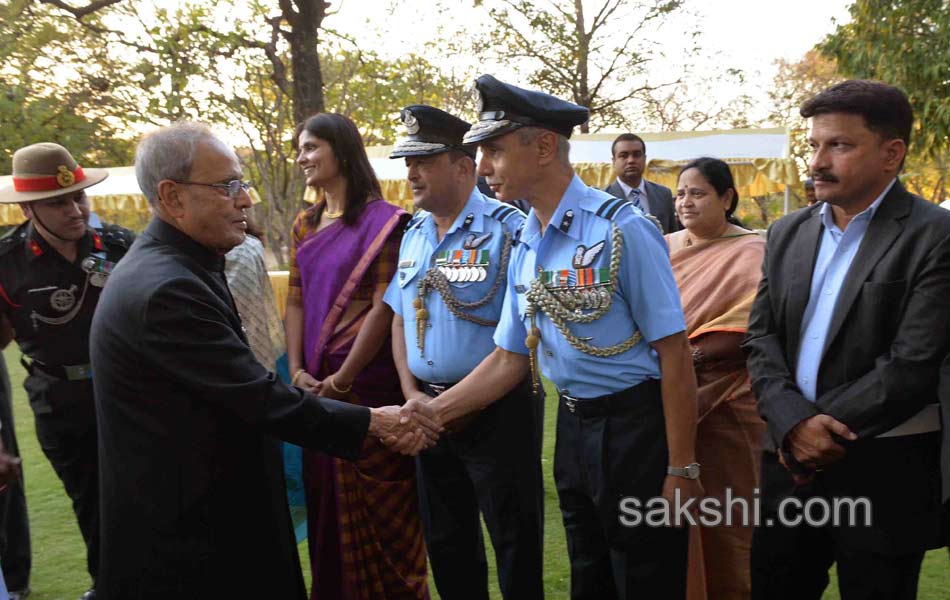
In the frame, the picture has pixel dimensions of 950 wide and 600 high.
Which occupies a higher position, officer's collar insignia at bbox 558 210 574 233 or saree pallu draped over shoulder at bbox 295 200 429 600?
officer's collar insignia at bbox 558 210 574 233

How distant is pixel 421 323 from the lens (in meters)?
3.30

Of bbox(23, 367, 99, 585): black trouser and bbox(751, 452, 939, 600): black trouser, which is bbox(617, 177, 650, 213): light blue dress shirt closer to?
bbox(751, 452, 939, 600): black trouser

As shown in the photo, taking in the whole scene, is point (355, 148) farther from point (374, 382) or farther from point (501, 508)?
point (501, 508)

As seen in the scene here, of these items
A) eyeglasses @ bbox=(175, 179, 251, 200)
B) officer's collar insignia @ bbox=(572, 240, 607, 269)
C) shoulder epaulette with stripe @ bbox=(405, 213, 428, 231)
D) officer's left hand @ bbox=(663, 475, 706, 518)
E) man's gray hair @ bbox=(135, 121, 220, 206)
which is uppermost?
man's gray hair @ bbox=(135, 121, 220, 206)

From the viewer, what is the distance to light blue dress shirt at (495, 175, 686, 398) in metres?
2.49

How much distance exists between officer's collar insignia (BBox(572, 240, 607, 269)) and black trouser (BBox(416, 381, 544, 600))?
709 millimetres

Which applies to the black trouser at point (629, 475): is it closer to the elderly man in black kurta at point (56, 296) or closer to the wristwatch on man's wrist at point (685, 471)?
the wristwatch on man's wrist at point (685, 471)

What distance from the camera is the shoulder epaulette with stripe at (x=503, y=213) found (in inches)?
130

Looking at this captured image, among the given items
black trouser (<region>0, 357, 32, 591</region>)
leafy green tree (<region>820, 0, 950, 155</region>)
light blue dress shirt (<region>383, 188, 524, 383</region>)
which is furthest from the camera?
leafy green tree (<region>820, 0, 950, 155</region>)

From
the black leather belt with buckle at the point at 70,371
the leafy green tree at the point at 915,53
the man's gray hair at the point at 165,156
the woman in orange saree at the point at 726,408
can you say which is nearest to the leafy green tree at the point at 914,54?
the leafy green tree at the point at 915,53

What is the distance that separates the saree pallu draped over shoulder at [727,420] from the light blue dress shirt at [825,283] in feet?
2.57

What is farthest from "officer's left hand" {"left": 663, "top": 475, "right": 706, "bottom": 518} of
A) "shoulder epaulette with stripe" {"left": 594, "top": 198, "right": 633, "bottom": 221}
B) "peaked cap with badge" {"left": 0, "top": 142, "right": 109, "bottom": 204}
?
"peaked cap with badge" {"left": 0, "top": 142, "right": 109, "bottom": 204}

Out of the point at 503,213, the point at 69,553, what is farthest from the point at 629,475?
the point at 69,553

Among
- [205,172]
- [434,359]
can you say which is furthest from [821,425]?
[205,172]
